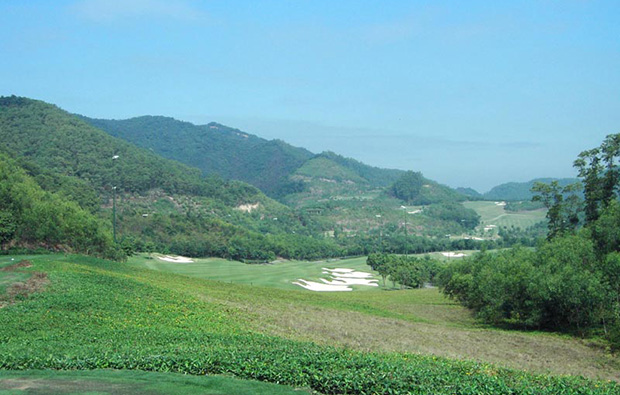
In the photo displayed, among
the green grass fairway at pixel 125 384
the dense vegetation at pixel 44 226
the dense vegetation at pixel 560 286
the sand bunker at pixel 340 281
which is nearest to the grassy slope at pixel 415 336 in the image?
the dense vegetation at pixel 560 286

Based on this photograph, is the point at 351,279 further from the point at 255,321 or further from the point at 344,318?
the point at 255,321

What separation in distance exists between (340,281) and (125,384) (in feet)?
186

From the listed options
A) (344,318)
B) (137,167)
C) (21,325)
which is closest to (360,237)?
(137,167)

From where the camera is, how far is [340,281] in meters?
67.1

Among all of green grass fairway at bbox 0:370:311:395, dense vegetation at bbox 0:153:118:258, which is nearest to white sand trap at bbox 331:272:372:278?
dense vegetation at bbox 0:153:118:258

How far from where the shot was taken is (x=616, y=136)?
4725 centimetres

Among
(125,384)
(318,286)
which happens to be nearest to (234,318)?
(125,384)

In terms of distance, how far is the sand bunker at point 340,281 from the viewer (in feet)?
194

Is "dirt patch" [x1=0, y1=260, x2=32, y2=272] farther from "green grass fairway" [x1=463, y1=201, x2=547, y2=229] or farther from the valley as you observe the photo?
"green grass fairway" [x1=463, y1=201, x2=547, y2=229]

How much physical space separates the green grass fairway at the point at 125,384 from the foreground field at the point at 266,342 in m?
0.54

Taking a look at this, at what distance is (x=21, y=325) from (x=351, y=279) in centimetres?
5546

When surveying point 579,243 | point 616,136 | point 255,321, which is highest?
point 616,136

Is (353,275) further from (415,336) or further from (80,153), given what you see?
(80,153)

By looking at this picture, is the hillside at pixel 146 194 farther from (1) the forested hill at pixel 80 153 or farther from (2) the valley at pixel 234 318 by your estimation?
(2) the valley at pixel 234 318
